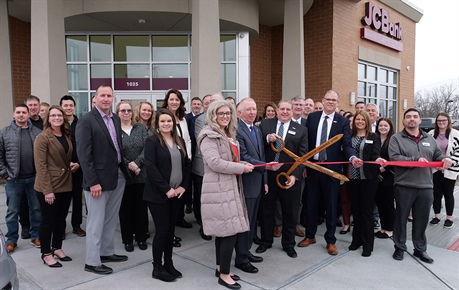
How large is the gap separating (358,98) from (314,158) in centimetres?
996

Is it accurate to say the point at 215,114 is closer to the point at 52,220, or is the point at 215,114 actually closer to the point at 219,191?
the point at 219,191

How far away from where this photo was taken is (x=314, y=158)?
455 cm

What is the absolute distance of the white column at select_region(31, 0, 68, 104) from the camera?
769cm

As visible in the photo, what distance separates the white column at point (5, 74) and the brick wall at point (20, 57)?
129cm

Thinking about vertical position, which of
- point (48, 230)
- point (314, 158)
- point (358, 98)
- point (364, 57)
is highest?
point (364, 57)

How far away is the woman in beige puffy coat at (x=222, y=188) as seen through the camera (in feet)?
11.0

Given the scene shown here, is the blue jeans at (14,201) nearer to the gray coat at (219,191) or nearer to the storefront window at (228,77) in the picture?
the gray coat at (219,191)

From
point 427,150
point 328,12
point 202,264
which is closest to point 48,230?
point 202,264

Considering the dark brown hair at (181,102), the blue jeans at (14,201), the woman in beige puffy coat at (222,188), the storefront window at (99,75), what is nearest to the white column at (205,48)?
the dark brown hair at (181,102)

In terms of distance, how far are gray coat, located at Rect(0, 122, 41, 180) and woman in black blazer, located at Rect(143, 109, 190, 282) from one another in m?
1.99

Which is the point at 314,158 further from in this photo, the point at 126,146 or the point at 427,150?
the point at 126,146

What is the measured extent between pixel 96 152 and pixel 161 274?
1449 mm

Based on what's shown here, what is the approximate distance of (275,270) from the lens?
3938 millimetres

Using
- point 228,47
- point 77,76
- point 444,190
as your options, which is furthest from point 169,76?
point 444,190
